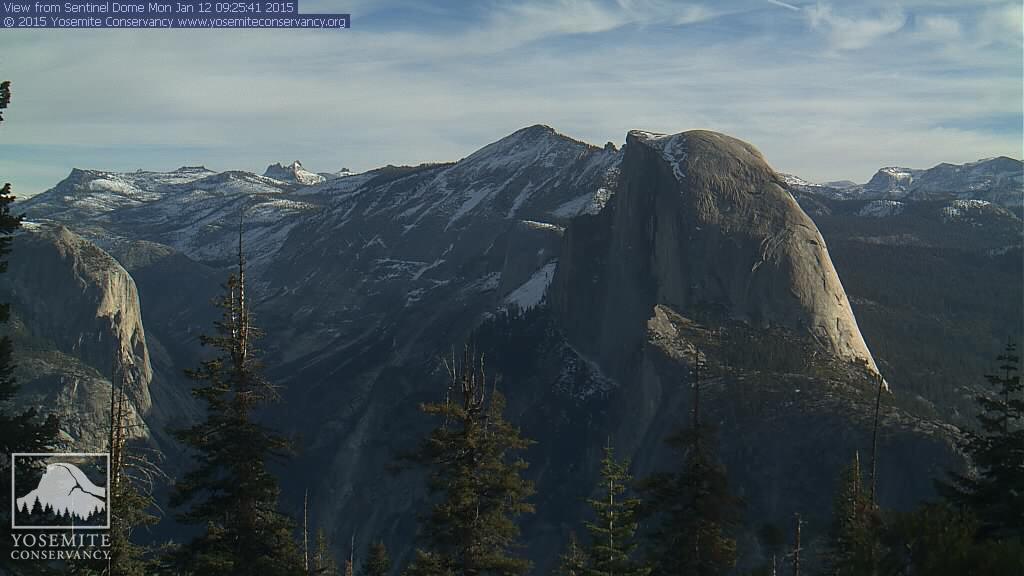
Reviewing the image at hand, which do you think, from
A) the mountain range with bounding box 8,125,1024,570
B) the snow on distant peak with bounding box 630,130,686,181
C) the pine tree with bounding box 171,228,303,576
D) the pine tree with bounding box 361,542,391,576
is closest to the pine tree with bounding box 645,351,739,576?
the pine tree with bounding box 171,228,303,576

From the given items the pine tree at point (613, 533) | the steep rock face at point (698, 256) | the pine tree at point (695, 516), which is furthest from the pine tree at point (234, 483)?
the steep rock face at point (698, 256)

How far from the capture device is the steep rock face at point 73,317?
138 meters

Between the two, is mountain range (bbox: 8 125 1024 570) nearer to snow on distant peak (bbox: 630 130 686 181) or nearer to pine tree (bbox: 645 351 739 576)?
snow on distant peak (bbox: 630 130 686 181)

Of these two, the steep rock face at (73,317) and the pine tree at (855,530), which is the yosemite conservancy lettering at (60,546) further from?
the steep rock face at (73,317)

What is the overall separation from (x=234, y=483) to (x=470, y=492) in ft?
18.0

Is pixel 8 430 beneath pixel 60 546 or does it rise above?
above

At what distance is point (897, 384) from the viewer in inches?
4370

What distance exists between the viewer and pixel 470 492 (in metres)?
22.8

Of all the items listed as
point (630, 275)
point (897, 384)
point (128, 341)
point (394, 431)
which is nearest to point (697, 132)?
point (630, 275)

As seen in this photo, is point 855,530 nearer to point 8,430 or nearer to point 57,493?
point 57,493

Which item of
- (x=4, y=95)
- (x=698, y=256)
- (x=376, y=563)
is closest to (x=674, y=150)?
(x=698, y=256)

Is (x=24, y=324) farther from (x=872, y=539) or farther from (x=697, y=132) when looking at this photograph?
(x=872, y=539)

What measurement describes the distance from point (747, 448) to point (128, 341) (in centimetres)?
12166

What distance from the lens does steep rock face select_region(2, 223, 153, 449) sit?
138m
